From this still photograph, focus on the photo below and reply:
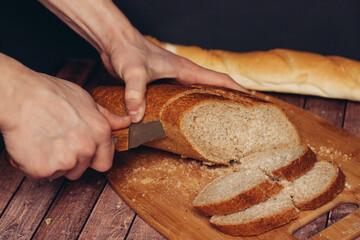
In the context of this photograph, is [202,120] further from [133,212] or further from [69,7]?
[69,7]

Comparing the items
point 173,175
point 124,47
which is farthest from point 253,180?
point 124,47

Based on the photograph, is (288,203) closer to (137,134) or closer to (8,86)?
(137,134)

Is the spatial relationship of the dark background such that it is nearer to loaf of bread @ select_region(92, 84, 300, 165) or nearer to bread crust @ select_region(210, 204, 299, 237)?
loaf of bread @ select_region(92, 84, 300, 165)

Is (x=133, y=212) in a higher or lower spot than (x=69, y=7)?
lower

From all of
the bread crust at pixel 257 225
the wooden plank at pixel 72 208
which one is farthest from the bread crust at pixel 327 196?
the wooden plank at pixel 72 208

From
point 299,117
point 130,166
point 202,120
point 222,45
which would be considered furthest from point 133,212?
point 222,45

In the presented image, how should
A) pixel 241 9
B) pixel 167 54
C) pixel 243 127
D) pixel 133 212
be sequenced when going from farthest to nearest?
pixel 241 9, pixel 167 54, pixel 243 127, pixel 133 212

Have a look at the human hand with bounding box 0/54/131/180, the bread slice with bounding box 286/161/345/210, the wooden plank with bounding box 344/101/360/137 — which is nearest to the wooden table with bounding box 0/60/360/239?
the bread slice with bounding box 286/161/345/210
